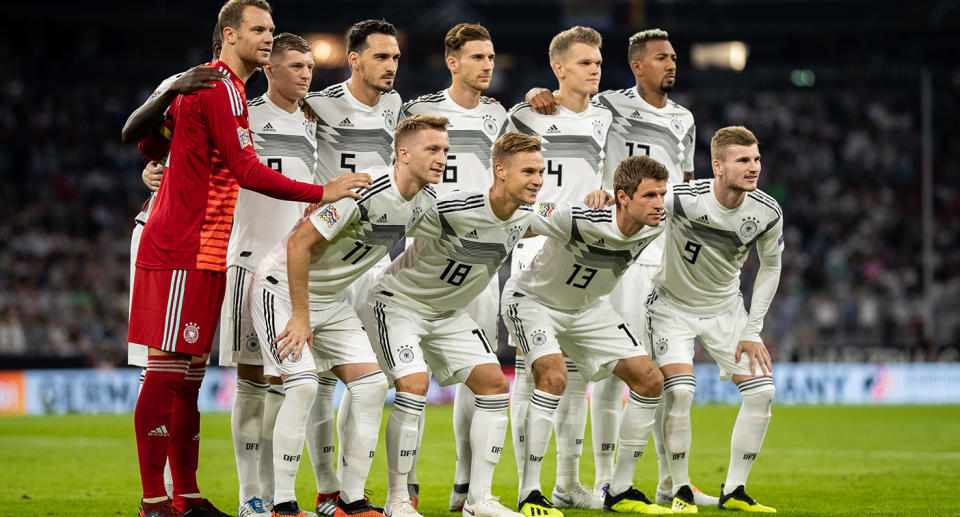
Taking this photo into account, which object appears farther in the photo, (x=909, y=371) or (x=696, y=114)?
(x=696, y=114)

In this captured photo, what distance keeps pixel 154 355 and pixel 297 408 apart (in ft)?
2.87

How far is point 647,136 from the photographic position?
902 centimetres

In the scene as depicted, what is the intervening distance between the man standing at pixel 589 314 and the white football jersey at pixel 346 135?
1.38m

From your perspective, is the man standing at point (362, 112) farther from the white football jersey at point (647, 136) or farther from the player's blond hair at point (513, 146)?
the white football jersey at point (647, 136)

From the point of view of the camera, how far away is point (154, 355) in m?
6.34

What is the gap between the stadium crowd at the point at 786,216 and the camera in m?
23.1

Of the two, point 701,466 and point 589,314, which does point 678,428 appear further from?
point 701,466

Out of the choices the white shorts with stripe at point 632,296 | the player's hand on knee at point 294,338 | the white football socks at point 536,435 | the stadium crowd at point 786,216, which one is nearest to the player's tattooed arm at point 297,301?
the player's hand on knee at point 294,338

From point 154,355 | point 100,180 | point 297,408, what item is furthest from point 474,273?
point 100,180

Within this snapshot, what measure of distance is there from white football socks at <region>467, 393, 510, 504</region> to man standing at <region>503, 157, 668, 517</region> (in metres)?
0.35

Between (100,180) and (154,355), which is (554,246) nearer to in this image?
(154,355)

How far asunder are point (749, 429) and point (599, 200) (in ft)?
6.48

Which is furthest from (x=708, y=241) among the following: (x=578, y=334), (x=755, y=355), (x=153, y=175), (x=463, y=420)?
(x=153, y=175)

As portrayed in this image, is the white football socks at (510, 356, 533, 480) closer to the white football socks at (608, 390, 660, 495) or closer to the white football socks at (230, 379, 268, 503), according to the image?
the white football socks at (608, 390, 660, 495)
